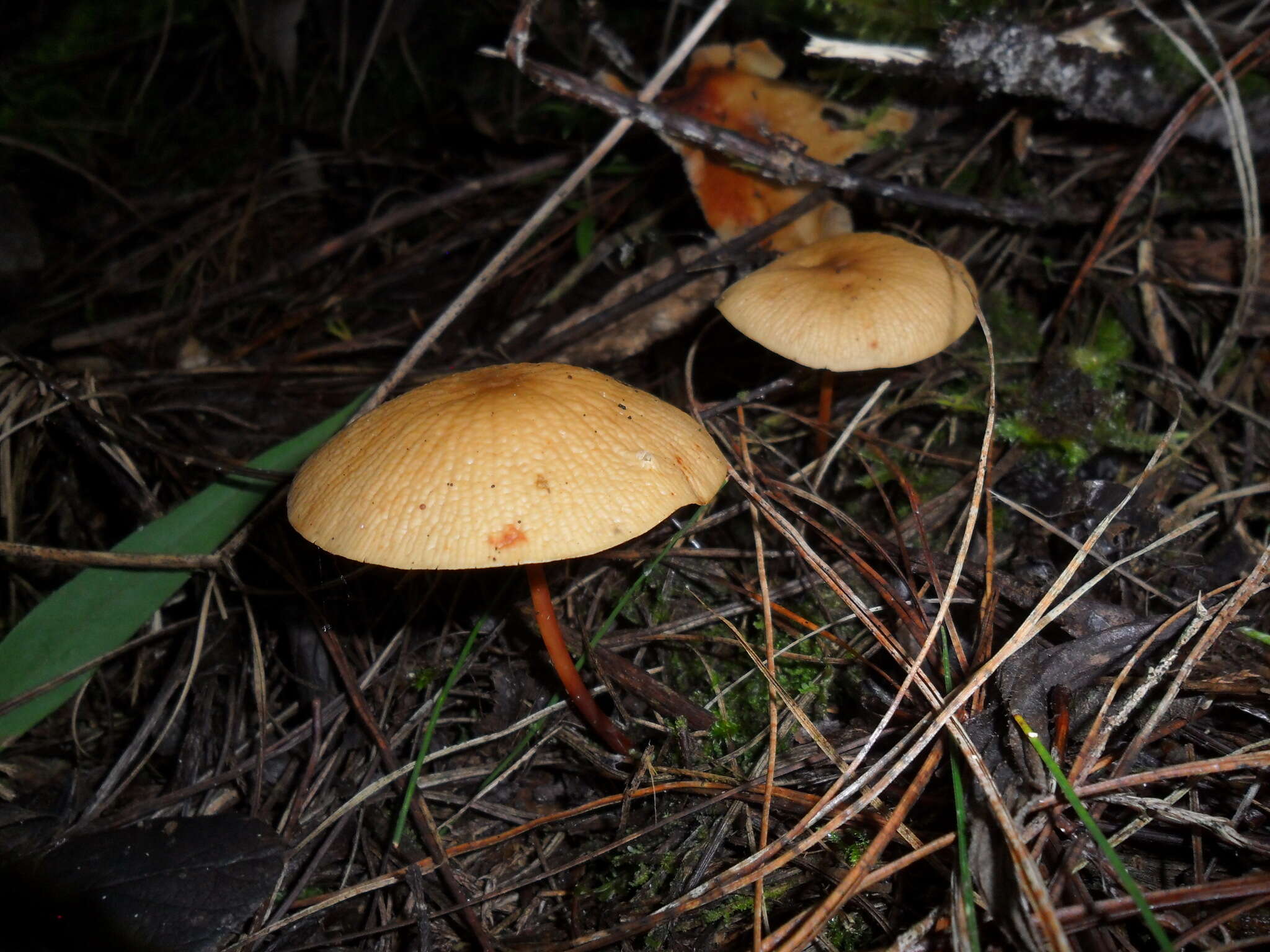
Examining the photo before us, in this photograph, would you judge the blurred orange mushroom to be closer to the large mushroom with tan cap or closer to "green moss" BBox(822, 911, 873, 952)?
the large mushroom with tan cap

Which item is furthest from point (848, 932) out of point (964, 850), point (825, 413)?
point (825, 413)

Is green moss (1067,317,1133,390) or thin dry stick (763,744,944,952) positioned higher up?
green moss (1067,317,1133,390)

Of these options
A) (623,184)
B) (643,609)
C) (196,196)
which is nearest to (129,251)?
(196,196)

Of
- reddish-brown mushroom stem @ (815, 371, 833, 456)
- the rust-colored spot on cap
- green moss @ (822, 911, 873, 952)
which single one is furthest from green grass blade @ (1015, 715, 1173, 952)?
reddish-brown mushroom stem @ (815, 371, 833, 456)

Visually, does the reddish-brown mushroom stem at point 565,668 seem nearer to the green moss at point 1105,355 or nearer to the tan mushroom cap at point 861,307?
the tan mushroom cap at point 861,307

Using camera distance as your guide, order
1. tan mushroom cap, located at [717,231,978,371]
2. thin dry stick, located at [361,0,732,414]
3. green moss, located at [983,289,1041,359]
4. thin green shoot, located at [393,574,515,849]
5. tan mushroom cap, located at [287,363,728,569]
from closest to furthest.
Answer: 1. tan mushroom cap, located at [287,363,728,569]
2. thin green shoot, located at [393,574,515,849]
3. tan mushroom cap, located at [717,231,978,371]
4. thin dry stick, located at [361,0,732,414]
5. green moss, located at [983,289,1041,359]

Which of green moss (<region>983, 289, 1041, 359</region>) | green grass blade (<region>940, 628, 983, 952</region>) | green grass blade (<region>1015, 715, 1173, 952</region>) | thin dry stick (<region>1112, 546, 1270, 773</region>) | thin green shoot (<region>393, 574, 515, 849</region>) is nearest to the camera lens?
green grass blade (<region>1015, 715, 1173, 952</region>)

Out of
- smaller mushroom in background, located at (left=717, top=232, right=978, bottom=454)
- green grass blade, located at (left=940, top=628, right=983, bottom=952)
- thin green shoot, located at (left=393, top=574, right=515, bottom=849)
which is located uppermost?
smaller mushroom in background, located at (left=717, top=232, right=978, bottom=454)
